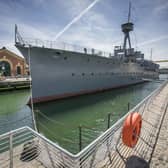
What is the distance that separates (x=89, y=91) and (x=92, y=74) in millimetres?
1868

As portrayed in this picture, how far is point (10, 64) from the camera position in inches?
922

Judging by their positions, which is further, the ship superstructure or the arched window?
the arched window

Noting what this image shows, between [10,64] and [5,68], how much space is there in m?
1.16

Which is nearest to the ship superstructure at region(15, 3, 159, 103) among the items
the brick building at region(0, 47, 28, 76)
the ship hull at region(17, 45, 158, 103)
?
the ship hull at region(17, 45, 158, 103)

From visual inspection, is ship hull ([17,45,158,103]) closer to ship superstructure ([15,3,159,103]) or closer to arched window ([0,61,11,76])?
ship superstructure ([15,3,159,103])

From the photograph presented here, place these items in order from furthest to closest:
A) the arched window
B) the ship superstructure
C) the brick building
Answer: the arched window, the brick building, the ship superstructure

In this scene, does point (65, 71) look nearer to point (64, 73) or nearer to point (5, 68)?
point (64, 73)

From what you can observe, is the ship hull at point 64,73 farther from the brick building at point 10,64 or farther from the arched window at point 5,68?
the arched window at point 5,68

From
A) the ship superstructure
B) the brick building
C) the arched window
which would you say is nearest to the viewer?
the ship superstructure

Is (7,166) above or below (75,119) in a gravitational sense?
above

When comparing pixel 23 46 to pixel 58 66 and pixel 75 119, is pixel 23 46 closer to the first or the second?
pixel 58 66

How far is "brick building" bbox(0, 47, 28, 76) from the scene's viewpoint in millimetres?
22484

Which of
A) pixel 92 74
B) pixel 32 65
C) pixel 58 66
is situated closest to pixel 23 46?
pixel 32 65

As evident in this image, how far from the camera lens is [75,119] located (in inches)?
263
